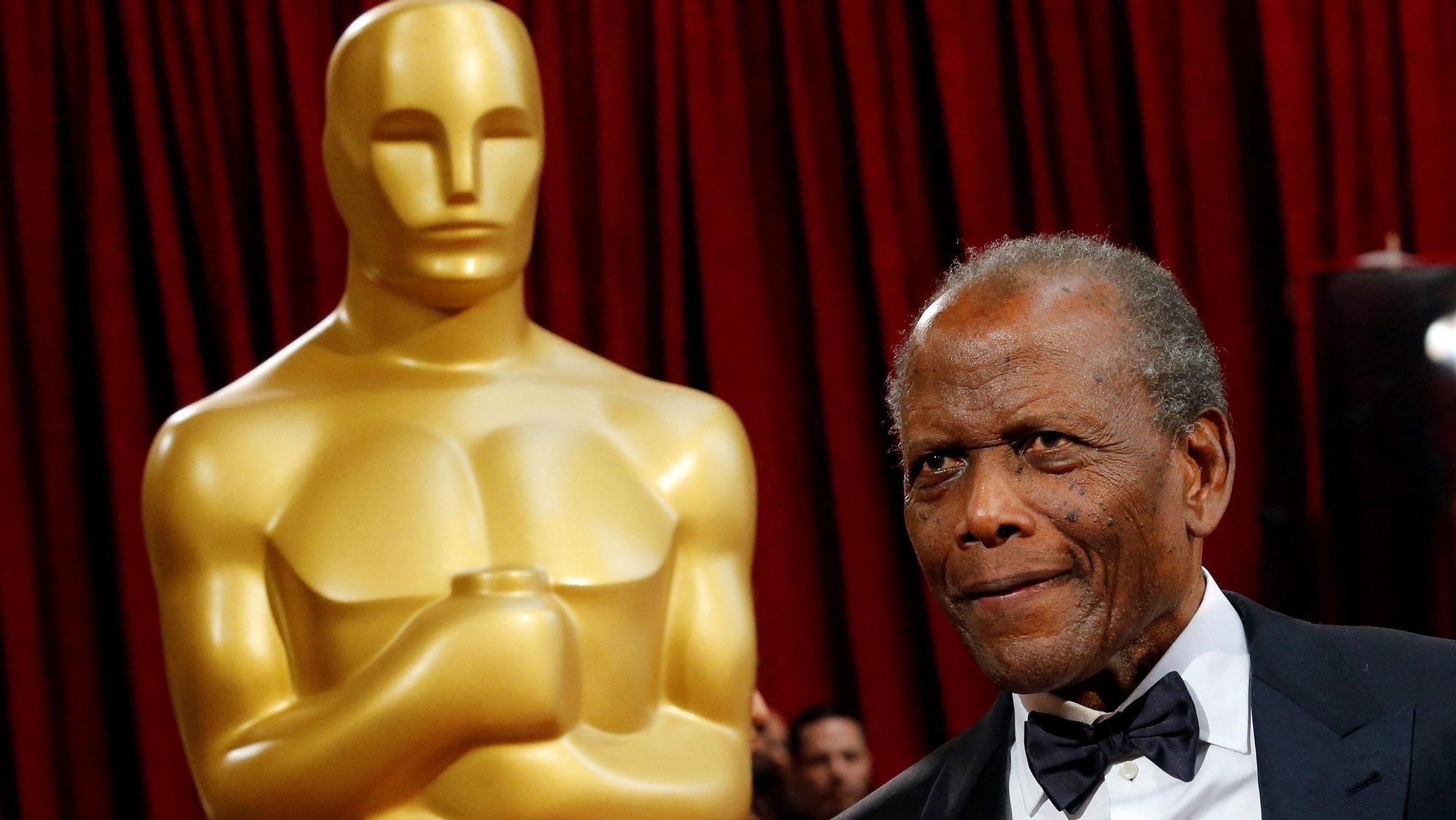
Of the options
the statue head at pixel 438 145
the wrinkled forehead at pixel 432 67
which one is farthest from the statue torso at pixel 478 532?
the wrinkled forehead at pixel 432 67

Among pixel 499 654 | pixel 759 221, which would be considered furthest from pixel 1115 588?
pixel 759 221

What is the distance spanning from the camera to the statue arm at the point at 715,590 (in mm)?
2359

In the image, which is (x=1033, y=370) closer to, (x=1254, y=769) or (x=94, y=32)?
(x=1254, y=769)

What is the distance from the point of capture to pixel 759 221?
387 cm

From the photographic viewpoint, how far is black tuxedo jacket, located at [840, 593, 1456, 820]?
145cm

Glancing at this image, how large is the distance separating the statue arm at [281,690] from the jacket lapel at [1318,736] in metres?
0.89

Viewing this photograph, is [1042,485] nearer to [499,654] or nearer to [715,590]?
[499,654]

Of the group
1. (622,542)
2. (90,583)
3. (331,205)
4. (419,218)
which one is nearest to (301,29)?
(331,205)

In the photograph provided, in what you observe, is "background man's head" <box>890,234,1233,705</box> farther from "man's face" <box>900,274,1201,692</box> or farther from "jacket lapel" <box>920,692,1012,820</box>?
"jacket lapel" <box>920,692,1012,820</box>

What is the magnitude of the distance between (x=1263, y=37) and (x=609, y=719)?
2150 millimetres

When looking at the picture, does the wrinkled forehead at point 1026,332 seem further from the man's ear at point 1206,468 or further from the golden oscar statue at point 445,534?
the golden oscar statue at point 445,534

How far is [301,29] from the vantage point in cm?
372

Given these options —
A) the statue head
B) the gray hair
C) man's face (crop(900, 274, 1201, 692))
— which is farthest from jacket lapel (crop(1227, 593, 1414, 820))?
the statue head

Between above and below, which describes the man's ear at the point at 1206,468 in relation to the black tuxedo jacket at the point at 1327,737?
above
